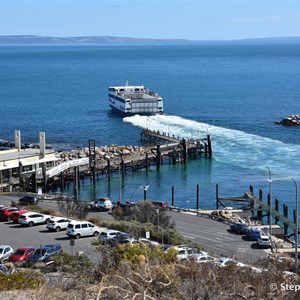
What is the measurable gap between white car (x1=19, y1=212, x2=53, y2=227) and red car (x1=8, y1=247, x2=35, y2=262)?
660cm

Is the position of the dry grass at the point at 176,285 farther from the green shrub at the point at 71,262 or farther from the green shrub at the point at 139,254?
the green shrub at the point at 71,262

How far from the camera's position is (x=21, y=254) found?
998 inches

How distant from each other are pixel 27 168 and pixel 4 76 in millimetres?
142171

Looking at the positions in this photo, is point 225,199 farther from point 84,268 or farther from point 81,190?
point 84,268

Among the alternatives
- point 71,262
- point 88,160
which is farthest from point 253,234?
point 88,160

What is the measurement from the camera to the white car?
3244 centimetres

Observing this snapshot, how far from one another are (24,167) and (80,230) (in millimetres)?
23169

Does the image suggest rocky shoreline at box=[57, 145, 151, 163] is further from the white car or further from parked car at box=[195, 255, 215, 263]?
parked car at box=[195, 255, 215, 263]

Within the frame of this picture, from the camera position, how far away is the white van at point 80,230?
97.1 ft

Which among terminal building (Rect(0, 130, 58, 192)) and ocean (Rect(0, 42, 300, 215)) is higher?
terminal building (Rect(0, 130, 58, 192))

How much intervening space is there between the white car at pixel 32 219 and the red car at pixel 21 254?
660 cm

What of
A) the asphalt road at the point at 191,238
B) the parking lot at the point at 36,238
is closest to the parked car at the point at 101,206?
the asphalt road at the point at 191,238

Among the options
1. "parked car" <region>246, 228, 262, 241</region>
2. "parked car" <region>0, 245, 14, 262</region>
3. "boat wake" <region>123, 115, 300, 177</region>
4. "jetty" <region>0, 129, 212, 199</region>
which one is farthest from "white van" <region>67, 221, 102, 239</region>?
"boat wake" <region>123, 115, 300, 177</region>

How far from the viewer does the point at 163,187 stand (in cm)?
5334
